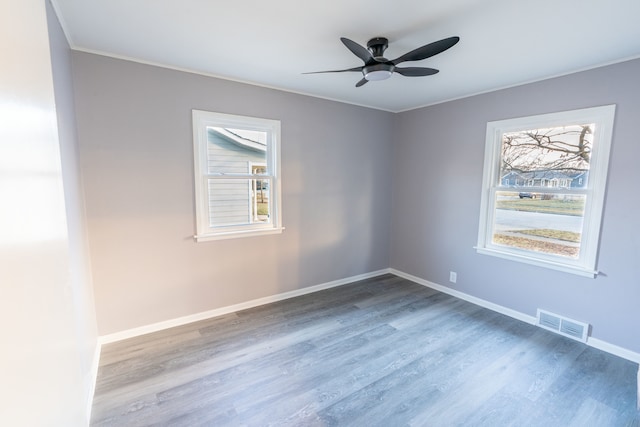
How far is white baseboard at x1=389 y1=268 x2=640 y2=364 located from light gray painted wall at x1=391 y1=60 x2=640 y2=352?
5 cm

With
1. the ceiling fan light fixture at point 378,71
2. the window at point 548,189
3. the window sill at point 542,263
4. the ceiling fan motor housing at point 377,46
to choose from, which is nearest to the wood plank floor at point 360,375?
the window sill at point 542,263

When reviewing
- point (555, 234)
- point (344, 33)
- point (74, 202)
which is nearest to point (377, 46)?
point (344, 33)

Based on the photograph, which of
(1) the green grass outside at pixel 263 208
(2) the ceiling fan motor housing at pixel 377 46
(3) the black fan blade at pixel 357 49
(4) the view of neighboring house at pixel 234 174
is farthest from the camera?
(1) the green grass outside at pixel 263 208

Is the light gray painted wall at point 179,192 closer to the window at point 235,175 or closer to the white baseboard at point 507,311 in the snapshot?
the window at point 235,175

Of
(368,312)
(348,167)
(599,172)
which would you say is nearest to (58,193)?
(368,312)

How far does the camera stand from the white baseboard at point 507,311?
2.38m

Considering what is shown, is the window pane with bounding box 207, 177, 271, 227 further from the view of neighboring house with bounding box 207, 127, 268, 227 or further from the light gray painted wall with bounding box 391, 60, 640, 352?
the light gray painted wall with bounding box 391, 60, 640, 352

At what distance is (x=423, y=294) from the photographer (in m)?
3.65

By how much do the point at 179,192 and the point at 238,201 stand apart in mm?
612

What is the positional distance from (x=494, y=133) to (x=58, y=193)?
12.1 feet

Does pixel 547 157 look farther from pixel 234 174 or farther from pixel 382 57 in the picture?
pixel 234 174

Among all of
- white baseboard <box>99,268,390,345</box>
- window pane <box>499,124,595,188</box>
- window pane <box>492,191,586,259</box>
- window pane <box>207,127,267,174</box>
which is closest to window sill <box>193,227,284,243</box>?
window pane <box>207,127,267,174</box>

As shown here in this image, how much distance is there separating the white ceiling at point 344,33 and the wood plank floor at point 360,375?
2479 mm

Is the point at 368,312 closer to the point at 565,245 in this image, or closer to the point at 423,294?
the point at 423,294
